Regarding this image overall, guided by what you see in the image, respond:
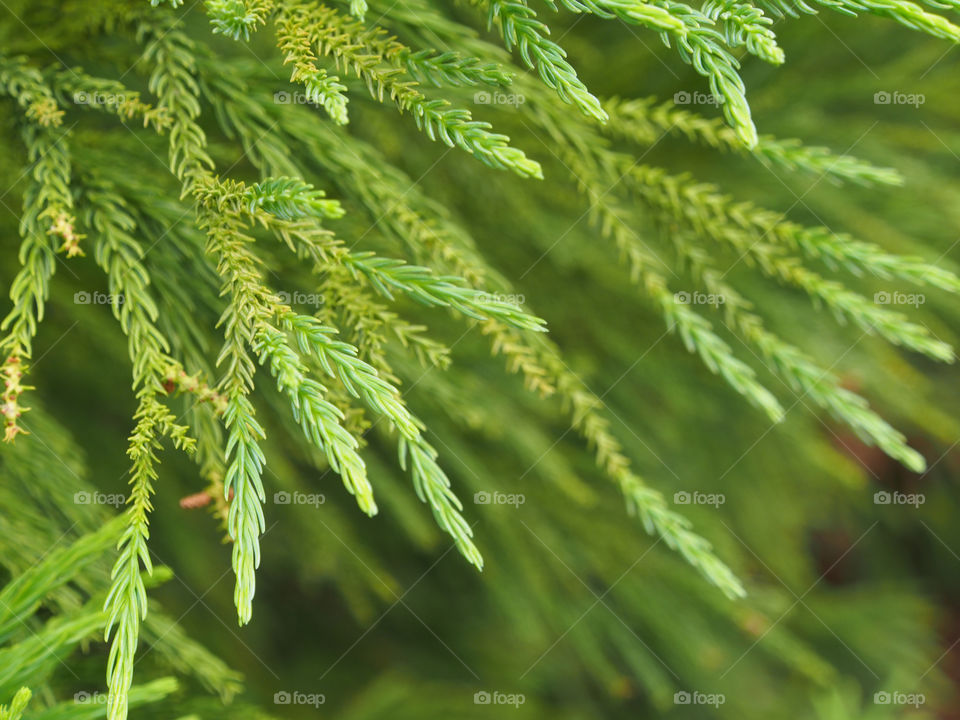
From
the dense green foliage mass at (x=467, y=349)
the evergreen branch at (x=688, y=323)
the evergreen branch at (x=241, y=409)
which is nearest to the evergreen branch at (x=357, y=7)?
the dense green foliage mass at (x=467, y=349)


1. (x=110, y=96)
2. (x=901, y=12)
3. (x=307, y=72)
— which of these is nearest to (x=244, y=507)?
(x=307, y=72)

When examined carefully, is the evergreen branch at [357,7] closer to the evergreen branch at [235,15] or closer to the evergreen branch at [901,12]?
the evergreen branch at [235,15]

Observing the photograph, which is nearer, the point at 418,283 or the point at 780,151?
the point at 418,283

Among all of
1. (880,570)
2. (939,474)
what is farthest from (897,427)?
(880,570)

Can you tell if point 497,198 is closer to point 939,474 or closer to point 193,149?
point 193,149

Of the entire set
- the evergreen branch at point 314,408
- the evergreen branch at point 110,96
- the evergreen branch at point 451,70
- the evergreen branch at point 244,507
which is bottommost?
the evergreen branch at point 244,507

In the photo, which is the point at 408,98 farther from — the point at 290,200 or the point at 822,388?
the point at 822,388
